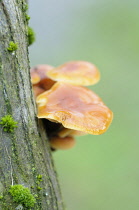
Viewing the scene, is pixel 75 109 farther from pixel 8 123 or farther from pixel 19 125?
pixel 8 123

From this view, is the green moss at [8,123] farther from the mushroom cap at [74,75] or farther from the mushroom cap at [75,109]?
the mushroom cap at [74,75]

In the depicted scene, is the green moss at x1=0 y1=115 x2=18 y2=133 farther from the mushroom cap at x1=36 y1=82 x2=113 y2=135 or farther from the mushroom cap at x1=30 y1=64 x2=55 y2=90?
the mushroom cap at x1=30 y1=64 x2=55 y2=90

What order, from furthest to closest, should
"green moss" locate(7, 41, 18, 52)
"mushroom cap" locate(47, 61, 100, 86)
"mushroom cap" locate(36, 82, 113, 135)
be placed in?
"mushroom cap" locate(47, 61, 100, 86), "mushroom cap" locate(36, 82, 113, 135), "green moss" locate(7, 41, 18, 52)

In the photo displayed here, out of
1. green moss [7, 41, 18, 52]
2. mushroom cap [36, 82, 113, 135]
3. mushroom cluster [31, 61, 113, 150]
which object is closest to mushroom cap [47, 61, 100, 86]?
mushroom cluster [31, 61, 113, 150]

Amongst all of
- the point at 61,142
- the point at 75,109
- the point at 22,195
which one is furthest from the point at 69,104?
the point at 22,195

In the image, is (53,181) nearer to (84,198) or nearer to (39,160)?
(39,160)

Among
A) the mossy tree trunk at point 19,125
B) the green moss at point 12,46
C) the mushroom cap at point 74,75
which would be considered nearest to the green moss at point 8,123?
the mossy tree trunk at point 19,125
